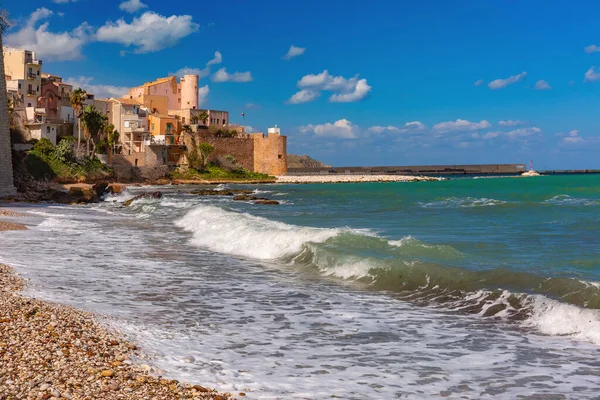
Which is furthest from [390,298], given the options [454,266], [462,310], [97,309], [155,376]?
[155,376]

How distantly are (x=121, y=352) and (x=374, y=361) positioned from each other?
236 centimetres

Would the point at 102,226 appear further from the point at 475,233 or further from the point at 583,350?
the point at 583,350

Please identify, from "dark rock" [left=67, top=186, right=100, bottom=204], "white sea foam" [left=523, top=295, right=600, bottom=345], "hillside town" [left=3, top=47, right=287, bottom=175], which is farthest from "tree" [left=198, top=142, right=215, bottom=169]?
"white sea foam" [left=523, top=295, right=600, bottom=345]

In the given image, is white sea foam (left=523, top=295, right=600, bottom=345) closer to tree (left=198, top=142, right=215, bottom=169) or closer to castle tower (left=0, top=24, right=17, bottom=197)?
castle tower (left=0, top=24, right=17, bottom=197)

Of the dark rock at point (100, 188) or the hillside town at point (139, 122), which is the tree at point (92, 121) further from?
the dark rock at point (100, 188)

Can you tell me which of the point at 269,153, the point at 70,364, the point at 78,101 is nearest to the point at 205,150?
the point at 269,153

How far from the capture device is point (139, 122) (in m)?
71.2

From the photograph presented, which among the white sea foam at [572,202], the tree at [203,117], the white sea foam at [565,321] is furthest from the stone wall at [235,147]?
the white sea foam at [565,321]

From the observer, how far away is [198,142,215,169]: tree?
74.2 metres

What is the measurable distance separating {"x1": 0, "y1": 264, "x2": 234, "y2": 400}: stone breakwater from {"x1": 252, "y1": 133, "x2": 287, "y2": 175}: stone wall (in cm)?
7607

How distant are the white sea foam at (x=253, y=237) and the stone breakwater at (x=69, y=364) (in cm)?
802

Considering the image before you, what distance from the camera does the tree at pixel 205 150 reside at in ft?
244

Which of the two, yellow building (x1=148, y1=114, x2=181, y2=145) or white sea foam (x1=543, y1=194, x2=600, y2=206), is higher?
yellow building (x1=148, y1=114, x2=181, y2=145)

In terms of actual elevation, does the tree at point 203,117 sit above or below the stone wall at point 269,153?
above
